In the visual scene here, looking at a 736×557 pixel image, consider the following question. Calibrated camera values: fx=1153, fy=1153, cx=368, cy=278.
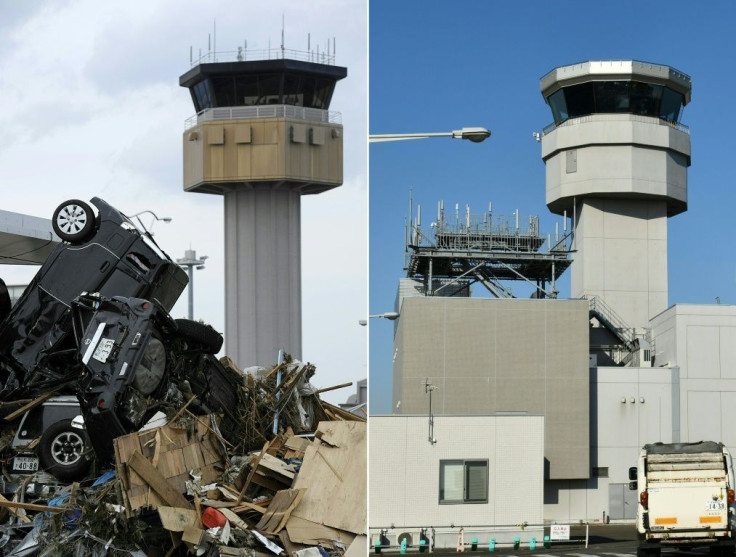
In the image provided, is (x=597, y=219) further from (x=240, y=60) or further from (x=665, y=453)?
(x=665, y=453)

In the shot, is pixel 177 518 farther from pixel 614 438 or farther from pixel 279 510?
pixel 614 438

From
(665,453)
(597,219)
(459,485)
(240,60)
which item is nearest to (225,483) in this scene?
(665,453)

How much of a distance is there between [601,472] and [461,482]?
13527 mm

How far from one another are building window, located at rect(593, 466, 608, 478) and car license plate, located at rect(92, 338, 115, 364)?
126 feet

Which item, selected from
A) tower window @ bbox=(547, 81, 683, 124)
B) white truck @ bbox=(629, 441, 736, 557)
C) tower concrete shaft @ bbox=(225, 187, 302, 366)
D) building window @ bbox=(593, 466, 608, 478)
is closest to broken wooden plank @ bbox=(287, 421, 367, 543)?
white truck @ bbox=(629, 441, 736, 557)

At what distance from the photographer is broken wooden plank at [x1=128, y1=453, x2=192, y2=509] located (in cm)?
1334

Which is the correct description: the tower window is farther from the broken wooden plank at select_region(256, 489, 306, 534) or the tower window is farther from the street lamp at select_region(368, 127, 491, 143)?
the broken wooden plank at select_region(256, 489, 306, 534)

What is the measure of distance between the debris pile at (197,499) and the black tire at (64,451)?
17 centimetres

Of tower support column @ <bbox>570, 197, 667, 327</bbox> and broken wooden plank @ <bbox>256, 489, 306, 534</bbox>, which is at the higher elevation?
tower support column @ <bbox>570, 197, 667, 327</bbox>

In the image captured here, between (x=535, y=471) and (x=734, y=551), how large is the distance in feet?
56.6

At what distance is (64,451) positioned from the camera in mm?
14602

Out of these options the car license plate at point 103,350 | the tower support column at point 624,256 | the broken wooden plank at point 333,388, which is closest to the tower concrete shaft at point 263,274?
the tower support column at point 624,256

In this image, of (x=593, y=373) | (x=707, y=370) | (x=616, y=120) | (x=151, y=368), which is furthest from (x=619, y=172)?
(x=151, y=368)

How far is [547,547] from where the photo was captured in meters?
35.0
